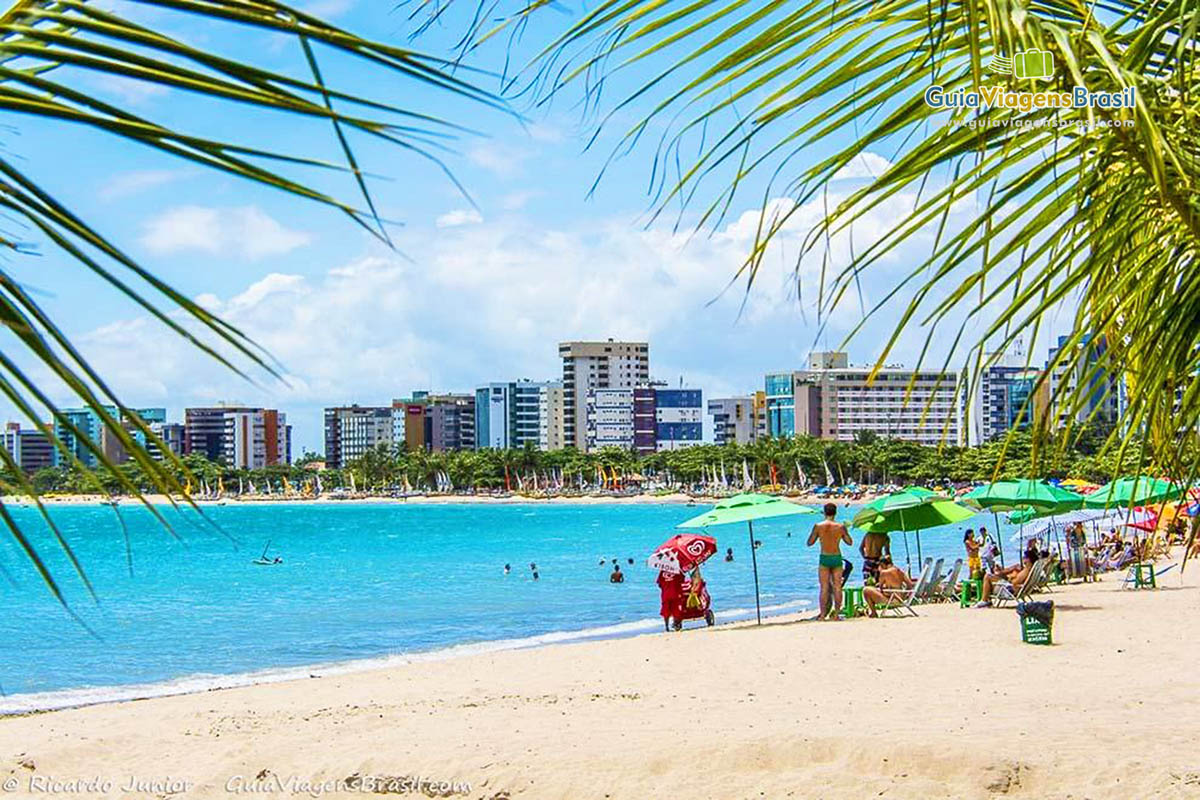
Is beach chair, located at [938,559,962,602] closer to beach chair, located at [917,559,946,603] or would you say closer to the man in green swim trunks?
beach chair, located at [917,559,946,603]

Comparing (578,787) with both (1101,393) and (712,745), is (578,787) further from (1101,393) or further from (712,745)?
(1101,393)

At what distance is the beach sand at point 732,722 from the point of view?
24.7 feet

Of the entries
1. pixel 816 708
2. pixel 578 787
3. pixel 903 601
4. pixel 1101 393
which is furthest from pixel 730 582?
pixel 1101 393

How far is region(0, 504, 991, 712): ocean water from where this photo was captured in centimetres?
2248

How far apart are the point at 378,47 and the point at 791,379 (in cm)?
19722

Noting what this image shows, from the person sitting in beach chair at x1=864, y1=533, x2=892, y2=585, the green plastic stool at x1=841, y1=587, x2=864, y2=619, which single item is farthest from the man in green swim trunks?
the person sitting in beach chair at x1=864, y1=533, x2=892, y2=585

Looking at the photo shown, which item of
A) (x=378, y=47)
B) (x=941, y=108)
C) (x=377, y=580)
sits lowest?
(x=377, y=580)

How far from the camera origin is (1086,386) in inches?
80.3

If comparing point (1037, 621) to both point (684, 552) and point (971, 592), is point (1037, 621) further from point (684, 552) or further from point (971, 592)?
point (684, 552)

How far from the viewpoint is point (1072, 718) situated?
29.7 ft

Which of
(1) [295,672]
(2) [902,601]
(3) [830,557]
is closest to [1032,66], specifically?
(3) [830,557]

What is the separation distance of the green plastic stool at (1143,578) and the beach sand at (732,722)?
363cm

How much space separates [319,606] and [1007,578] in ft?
79.0

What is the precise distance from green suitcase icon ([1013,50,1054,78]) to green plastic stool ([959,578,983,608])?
18.0 meters
